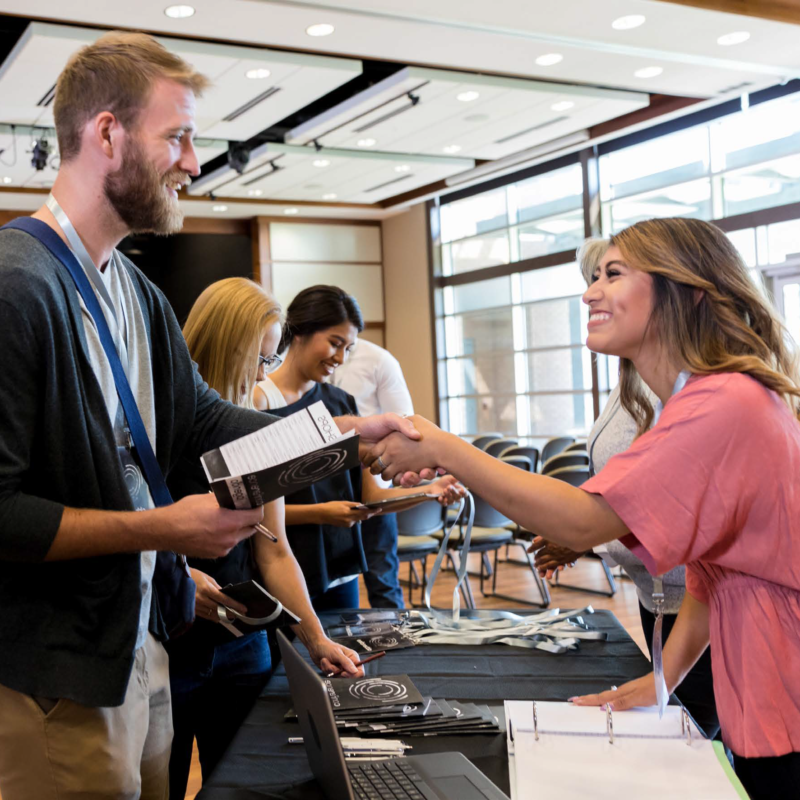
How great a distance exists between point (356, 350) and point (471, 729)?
3.06 m

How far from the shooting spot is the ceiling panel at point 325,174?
9.08 m

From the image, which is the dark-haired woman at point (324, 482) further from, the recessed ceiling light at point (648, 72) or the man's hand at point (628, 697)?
the recessed ceiling light at point (648, 72)

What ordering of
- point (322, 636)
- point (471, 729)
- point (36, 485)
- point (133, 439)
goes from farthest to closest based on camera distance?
1. point (322, 636)
2. point (471, 729)
3. point (133, 439)
4. point (36, 485)

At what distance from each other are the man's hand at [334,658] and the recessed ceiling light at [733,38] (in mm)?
5681

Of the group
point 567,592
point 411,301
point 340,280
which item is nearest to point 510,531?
point 567,592

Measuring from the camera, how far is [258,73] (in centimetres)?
649

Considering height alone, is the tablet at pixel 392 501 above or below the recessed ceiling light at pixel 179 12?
below

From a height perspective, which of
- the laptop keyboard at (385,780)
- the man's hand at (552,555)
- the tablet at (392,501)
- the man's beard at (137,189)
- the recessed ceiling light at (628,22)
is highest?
the recessed ceiling light at (628,22)

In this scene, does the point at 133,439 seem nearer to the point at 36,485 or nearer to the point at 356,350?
the point at 36,485

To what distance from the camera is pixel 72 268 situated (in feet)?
4.47

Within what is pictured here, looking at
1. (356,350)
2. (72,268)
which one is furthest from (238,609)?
(356,350)

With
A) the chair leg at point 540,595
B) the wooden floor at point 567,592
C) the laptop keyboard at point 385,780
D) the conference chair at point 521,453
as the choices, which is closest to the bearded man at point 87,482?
the laptop keyboard at point 385,780

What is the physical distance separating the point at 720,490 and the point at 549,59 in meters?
5.90

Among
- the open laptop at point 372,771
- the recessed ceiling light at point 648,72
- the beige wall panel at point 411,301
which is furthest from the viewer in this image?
the beige wall panel at point 411,301
